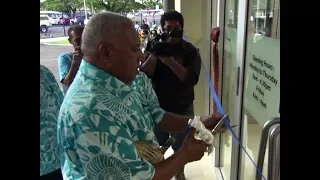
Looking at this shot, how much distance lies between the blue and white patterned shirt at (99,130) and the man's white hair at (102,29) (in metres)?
0.06

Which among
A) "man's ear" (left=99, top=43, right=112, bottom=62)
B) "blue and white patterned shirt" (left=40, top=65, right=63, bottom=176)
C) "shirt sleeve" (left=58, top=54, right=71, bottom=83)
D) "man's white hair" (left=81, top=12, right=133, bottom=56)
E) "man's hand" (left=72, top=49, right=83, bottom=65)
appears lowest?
"blue and white patterned shirt" (left=40, top=65, right=63, bottom=176)

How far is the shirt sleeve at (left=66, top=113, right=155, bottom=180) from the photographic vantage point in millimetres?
896

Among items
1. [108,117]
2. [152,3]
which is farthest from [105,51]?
[152,3]

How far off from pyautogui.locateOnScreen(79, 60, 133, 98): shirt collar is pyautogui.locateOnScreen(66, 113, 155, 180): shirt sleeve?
0.09 meters

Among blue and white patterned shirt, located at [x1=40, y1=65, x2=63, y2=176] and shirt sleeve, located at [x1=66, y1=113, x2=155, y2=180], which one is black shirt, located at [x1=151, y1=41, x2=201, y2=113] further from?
shirt sleeve, located at [x1=66, y1=113, x2=155, y2=180]

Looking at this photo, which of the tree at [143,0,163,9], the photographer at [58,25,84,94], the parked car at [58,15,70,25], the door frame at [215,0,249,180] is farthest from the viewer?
the tree at [143,0,163,9]

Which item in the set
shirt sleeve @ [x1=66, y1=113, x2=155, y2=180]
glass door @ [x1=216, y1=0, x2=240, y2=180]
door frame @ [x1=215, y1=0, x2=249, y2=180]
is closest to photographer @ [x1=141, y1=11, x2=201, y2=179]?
glass door @ [x1=216, y1=0, x2=240, y2=180]

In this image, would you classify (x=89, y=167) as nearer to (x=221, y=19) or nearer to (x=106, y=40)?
(x=106, y=40)

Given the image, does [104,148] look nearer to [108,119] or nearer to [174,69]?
[108,119]

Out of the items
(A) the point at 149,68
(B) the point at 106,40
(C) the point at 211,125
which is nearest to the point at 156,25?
(A) the point at 149,68

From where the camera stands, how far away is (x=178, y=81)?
7.83 feet

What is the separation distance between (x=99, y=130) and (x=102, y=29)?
273 mm
